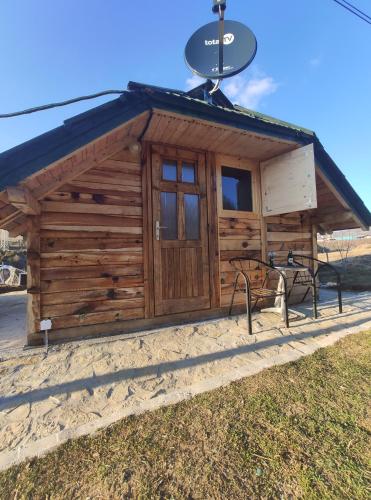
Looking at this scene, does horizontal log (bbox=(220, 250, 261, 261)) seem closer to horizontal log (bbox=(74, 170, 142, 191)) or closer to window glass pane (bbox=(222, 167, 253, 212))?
window glass pane (bbox=(222, 167, 253, 212))

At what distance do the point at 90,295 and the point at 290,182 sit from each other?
375 centimetres

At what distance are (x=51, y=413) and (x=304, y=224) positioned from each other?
5278mm

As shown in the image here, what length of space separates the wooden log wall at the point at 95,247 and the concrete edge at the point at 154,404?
1743 mm

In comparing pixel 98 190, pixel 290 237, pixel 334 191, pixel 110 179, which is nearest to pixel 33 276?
pixel 98 190

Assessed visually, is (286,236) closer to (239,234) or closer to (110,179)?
(239,234)

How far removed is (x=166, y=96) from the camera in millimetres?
2881

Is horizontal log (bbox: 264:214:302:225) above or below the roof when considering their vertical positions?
below

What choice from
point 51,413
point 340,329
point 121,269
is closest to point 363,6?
point 340,329

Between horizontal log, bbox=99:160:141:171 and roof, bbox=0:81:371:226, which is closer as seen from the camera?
roof, bbox=0:81:371:226

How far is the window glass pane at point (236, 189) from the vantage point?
441 centimetres

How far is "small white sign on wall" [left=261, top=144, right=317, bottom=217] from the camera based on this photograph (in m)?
3.91

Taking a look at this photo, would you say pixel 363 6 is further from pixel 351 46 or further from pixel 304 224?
pixel 304 224

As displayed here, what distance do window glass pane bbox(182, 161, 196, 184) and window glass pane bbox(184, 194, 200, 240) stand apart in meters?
0.28

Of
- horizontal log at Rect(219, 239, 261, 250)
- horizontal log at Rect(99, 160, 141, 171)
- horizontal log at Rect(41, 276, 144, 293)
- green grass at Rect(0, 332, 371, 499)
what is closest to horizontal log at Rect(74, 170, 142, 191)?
horizontal log at Rect(99, 160, 141, 171)
